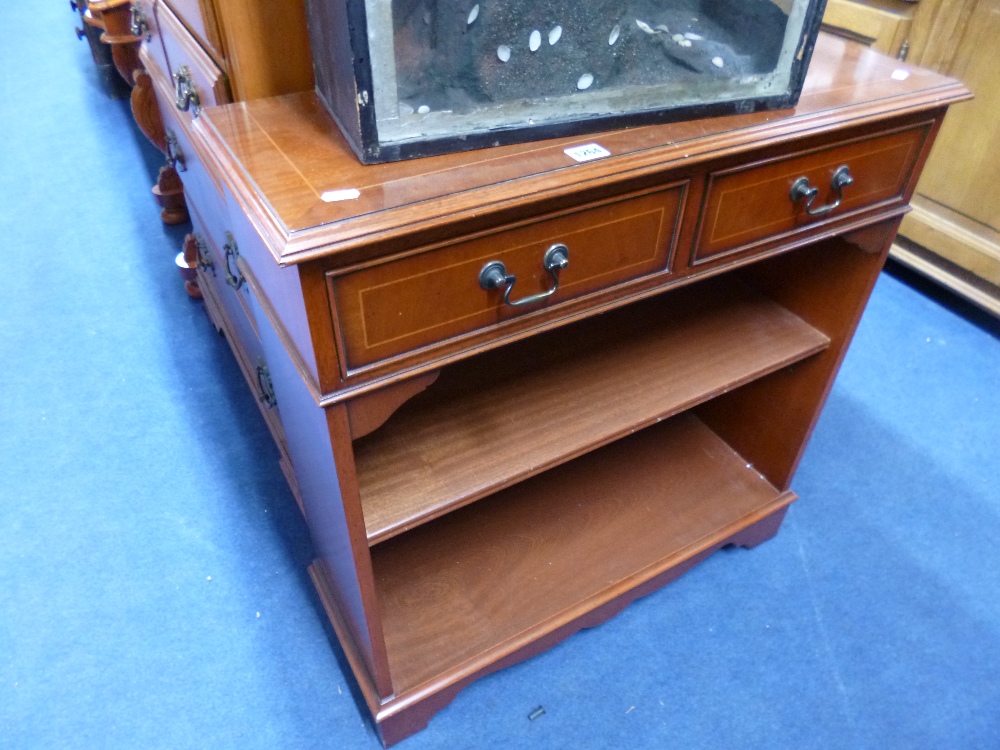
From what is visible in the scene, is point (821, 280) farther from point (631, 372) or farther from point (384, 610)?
point (384, 610)

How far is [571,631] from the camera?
1.23m

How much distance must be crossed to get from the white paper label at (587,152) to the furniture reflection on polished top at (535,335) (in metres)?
0.01

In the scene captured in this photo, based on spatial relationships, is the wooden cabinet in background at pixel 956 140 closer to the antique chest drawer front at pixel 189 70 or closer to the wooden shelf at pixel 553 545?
the wooden shelf at pixel 553 545

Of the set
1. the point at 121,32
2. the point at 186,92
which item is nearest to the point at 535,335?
the point at 186,92

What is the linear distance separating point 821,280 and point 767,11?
0.52 metres

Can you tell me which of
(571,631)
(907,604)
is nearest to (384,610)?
(571,631)

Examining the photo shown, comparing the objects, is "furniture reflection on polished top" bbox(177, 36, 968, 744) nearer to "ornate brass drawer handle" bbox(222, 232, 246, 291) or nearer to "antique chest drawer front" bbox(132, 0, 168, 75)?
"ornate brass drawer handle" bbox(222, 232, 246, 291)

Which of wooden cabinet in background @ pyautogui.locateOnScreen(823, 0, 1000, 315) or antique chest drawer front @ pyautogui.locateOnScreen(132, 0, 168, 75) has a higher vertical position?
antique chest drawer front @ pyautogui.locateOnScreen(132, 0, 168, 75)

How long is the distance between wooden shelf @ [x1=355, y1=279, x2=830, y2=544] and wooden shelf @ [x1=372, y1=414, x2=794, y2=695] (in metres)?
0.34

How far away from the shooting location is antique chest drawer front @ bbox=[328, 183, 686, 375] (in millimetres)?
672

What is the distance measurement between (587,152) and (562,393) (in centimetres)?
41

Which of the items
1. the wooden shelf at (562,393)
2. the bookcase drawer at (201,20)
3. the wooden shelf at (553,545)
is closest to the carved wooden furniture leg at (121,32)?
the bookcase drawer at (201,20)

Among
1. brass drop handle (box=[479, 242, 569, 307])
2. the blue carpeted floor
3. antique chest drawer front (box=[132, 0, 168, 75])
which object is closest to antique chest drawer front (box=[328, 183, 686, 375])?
brass drop handle (box=[479, 242, 569, 307])

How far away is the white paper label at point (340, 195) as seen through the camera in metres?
0.65
